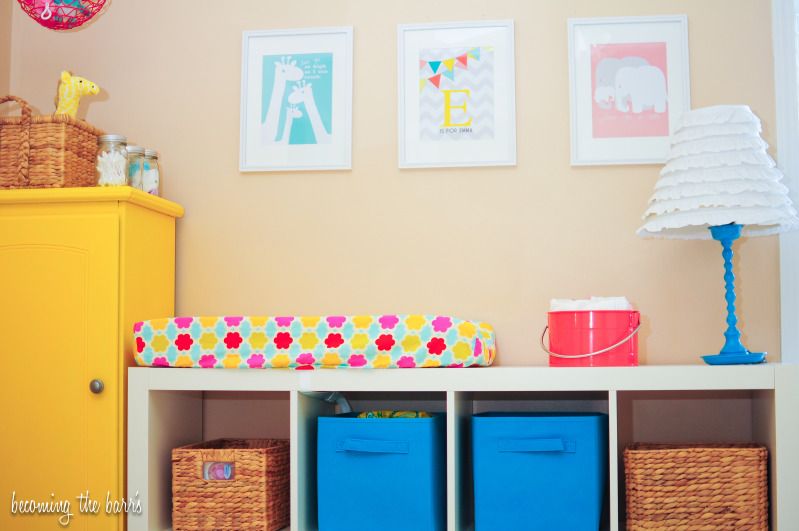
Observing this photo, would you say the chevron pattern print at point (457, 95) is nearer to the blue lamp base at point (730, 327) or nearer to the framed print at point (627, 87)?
the framed print at point (627, 87)

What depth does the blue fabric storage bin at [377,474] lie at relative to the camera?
93.7 inches

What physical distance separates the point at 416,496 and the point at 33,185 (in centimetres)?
136

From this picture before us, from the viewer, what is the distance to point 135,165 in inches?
109

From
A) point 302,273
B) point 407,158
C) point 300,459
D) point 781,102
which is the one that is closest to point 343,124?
point 407,158

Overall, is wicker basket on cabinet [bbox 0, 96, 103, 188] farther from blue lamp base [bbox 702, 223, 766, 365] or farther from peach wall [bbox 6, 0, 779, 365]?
blue lamp base [bbox 702, 223, 766, 365]

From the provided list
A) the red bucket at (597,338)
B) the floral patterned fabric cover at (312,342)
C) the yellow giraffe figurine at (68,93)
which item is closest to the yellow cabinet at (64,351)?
the floral patterned fabric cover at (312,342)

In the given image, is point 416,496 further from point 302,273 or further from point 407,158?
point 407,158

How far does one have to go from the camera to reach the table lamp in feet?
7.81

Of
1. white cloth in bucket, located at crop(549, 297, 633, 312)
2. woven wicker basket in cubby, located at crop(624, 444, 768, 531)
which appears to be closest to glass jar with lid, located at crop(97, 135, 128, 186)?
white cloth in bucket, located at crop(549, 297, 633, 312)

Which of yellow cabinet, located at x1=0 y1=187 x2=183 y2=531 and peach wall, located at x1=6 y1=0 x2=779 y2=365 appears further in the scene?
peach wall, located at x1=6 y1=0 x2=779 y2=365

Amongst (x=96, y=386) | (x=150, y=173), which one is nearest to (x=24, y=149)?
(x=150, y=173)

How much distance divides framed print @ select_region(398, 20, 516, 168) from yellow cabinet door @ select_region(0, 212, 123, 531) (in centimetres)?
96

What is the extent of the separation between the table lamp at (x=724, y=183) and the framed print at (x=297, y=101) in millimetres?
1000

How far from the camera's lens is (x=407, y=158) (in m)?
2.87
